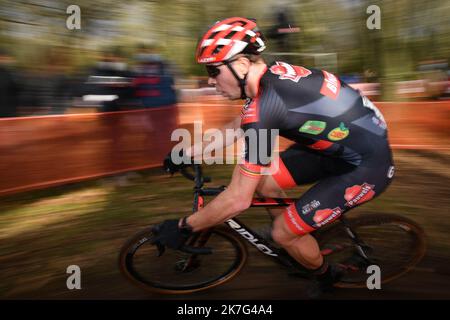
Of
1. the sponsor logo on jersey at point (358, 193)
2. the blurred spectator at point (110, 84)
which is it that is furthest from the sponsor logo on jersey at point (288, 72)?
the blurred spectator at point (110, 84)

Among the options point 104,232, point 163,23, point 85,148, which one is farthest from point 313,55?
point 104,232

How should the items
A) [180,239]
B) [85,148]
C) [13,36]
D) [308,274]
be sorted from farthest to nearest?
[13,36], [85,148], [308,274], [180,239]

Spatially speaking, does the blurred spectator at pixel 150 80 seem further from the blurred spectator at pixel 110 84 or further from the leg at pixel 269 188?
the leg at pixel 269 188

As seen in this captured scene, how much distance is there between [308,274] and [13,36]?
8.80 m

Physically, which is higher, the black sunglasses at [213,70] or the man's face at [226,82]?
the black sunglasses at [213,70]

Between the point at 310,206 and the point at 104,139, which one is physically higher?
the point at 104,139

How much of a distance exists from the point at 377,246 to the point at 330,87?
5.10ft

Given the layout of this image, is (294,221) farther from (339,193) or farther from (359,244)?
(359,244)

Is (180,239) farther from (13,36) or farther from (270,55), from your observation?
(13,36)

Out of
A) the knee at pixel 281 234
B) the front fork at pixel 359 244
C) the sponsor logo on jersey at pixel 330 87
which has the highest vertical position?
the sponsor logo on jersey at pixel 330 87

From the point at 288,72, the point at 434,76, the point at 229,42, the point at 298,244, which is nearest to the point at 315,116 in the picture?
the point at 288,72

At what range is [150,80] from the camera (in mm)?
6426

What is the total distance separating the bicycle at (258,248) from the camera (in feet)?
9.40

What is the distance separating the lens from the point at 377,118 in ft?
8.54
